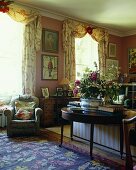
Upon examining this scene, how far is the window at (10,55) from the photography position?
5.38m

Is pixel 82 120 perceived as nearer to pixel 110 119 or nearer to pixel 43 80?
pixel 110 119

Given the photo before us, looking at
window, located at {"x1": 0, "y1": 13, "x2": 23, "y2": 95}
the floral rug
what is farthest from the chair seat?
window, located at {"x1": 0, "y1": 13, "x2": 23, "y2": 95}

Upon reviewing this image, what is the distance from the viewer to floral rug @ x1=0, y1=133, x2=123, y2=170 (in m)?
2.93

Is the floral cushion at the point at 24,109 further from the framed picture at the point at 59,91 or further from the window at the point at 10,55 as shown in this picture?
the framed picture at the point at 59,91

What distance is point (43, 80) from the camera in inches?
237

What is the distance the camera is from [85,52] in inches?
280

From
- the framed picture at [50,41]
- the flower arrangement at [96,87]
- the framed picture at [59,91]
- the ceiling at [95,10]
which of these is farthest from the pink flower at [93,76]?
the framed picture at [50,41]

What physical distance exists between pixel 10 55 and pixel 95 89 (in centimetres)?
285

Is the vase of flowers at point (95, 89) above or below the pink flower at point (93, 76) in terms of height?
below

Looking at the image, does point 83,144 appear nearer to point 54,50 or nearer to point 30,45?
point 30,45

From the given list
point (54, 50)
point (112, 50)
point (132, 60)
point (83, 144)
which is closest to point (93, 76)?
point (83, 144)

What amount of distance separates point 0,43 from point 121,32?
4742 mm

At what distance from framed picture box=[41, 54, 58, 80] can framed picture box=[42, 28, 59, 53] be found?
0.20m

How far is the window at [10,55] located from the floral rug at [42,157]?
1.76 meters
